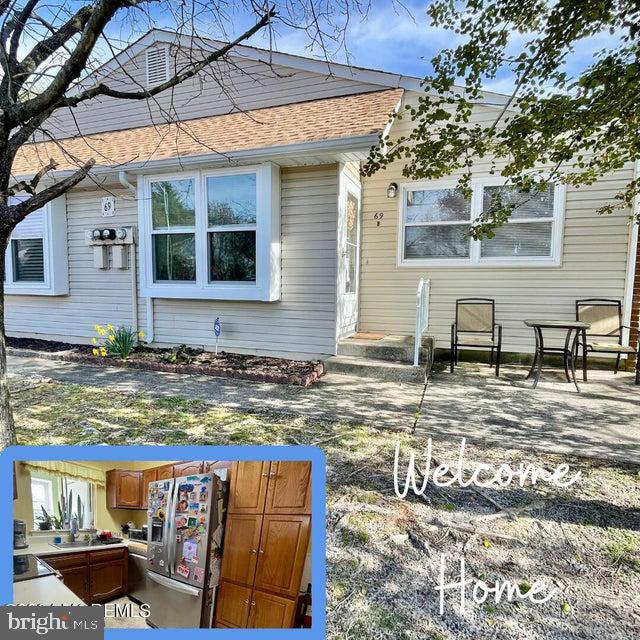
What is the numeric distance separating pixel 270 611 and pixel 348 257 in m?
5.46

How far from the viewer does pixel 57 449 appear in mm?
1140

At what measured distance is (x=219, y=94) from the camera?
23.7 feet

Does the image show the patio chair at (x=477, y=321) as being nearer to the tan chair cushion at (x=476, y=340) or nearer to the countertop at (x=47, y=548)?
the tan chair cushion at (x=476, y=340)

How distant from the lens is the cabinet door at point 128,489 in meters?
1.09

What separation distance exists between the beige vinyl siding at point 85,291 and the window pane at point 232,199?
1.48 meters

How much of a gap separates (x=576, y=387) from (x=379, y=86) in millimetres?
5157

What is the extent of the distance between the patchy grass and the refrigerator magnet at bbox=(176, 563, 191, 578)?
0.81m

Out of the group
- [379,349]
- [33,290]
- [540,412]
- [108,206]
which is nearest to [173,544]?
[540,412]

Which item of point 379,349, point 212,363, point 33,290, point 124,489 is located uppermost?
point 33,290

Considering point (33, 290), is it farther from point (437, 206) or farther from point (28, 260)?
point (437, 206)

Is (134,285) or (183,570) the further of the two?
(134,285)

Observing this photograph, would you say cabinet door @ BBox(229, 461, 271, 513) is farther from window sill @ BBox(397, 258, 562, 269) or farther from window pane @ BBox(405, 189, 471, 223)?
window pane @ BBox(405, 189, 471, 223)

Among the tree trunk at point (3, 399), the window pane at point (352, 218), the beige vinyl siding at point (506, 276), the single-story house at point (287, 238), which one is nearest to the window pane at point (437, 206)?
the single-story house at point (287, 238)

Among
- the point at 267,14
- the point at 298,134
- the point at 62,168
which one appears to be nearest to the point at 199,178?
the point at 298,134
